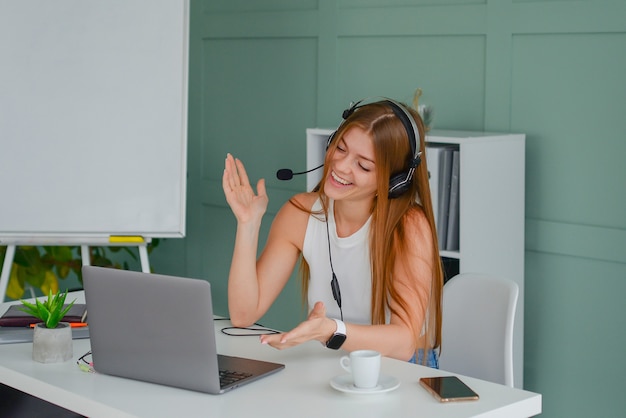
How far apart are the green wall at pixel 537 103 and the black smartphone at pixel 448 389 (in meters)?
1.19

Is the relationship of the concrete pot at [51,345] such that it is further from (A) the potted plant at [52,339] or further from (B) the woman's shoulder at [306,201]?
(B) the woman's shoulder at [306,201]

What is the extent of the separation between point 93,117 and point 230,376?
1.73m

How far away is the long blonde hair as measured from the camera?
2098mm

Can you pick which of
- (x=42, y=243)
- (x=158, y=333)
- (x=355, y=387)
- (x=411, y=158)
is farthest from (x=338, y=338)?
(x=42, y=243)

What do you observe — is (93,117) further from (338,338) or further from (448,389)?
(448,389)

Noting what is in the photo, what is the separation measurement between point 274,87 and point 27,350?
2064 millimetres

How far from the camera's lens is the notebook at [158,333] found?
1662 millimetres

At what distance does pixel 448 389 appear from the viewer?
167 cm

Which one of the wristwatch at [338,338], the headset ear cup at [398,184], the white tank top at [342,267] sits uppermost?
the headset ear cup at [398,184]

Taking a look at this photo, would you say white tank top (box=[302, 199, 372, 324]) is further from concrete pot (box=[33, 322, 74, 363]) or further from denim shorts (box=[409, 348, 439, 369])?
concrete pot (box=[33, 322, 74, 363])

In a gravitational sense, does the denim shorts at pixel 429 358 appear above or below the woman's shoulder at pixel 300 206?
below

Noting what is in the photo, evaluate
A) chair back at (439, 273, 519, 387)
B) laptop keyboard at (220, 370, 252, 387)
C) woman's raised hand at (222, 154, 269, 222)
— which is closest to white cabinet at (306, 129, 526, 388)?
chair back at (439, 273, 519, 387)

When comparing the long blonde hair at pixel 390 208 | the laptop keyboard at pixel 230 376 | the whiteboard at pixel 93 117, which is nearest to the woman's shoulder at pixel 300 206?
the long blonde hair at pixel 390 208

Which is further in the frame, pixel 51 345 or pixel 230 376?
pixel 51 345
